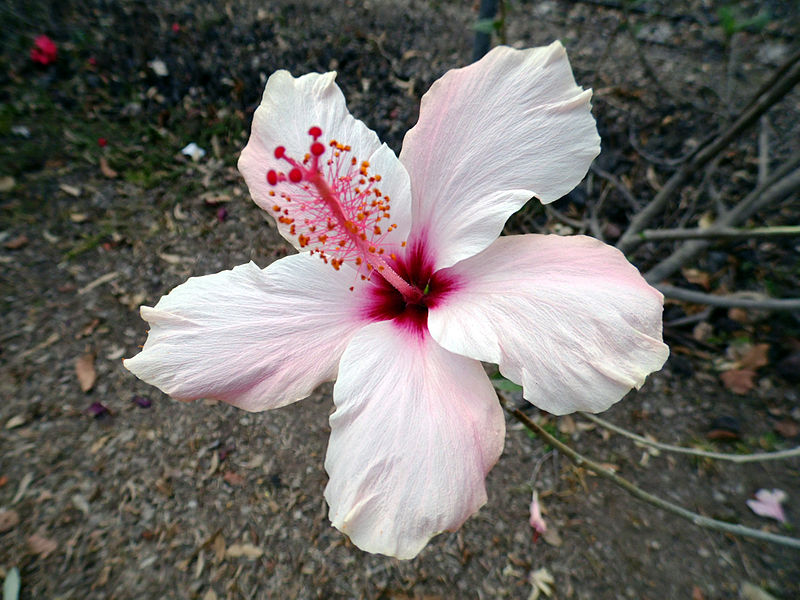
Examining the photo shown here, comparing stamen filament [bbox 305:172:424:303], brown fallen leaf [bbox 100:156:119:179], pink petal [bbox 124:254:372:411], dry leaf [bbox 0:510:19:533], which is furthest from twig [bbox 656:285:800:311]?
brown fallen leaf [bbox 100:156:119:179]

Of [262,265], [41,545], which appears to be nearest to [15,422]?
[41,545]

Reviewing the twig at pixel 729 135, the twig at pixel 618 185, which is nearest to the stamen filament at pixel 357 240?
the twig at pixel 729 135

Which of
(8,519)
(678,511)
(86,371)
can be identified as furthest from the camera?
(86,371)

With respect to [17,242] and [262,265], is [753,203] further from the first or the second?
[17,242]

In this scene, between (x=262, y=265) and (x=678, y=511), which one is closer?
(x=678, y=511)

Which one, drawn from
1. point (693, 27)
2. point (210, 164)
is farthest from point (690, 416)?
point (210, 164)

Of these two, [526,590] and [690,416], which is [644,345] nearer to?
[526,590]
